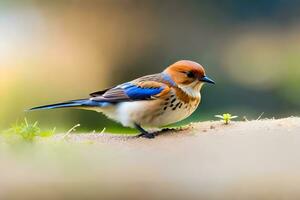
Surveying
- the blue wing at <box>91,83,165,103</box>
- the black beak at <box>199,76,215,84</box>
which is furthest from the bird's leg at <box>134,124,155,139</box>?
the black beak at <box>199,76,215,84</box>

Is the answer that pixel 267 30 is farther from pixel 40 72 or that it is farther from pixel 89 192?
pixel 89 192

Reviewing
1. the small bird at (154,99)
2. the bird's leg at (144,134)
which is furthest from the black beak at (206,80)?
the bird's leg at (144,134)

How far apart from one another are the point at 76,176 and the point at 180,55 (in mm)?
8327

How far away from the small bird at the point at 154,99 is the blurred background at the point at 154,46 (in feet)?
13.9

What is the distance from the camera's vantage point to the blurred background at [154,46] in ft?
28.2

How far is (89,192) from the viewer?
151 cm

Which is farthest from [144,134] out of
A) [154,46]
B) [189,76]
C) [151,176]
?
[154,46]

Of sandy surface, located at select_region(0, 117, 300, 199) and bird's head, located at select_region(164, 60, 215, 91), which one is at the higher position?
bird's head, located at select_region(164, 60, 215, 91)

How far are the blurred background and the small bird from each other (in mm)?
4239

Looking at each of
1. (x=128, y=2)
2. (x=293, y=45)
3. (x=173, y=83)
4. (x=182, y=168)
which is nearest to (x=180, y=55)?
(x=128, y=2)

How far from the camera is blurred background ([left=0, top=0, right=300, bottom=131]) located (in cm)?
861

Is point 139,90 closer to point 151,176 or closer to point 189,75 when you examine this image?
point 189,75

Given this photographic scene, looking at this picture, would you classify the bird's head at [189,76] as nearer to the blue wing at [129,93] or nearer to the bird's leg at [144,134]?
the blue wing at [129,93]

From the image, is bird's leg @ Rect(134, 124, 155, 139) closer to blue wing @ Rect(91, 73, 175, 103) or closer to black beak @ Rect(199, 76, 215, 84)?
blue wing @ Rect(91, 73, 175, 103)
